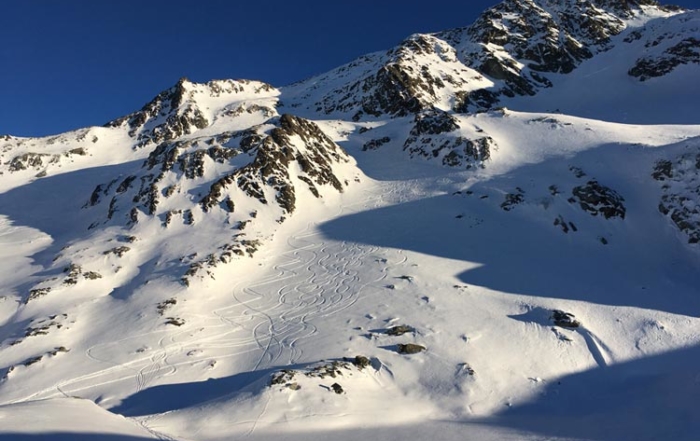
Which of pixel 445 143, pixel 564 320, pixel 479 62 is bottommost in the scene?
Result: pixel 564 320

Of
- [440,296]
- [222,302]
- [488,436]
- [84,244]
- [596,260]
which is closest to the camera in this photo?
[488,436]

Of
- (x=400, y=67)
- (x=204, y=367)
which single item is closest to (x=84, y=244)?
(x=204, y=367)

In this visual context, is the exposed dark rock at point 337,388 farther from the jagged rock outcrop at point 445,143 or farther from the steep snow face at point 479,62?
the steep snow face at point 479,62

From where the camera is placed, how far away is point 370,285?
78.0 ft

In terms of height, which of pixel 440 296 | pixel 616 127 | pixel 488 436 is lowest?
pixel 488 436

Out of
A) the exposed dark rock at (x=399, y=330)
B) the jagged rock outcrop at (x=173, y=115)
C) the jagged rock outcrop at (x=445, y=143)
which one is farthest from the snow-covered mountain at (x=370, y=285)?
the jagged rock outcrop at (x=173, y=115)

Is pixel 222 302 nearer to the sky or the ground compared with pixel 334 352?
nearer to the sky

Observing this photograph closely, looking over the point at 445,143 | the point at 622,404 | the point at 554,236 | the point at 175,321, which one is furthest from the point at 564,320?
the point at 445,143

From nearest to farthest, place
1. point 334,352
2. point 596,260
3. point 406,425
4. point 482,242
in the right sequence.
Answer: point 406,425 → point 334,352 → point 596,260 → point 482,242

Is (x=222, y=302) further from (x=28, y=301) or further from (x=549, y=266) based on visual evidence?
(x=549, y=266)

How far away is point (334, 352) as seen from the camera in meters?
18.0

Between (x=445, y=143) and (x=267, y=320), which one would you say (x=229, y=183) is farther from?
(x=445, y=143)

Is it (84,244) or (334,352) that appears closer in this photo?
(334,352)

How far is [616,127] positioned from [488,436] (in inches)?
1518
